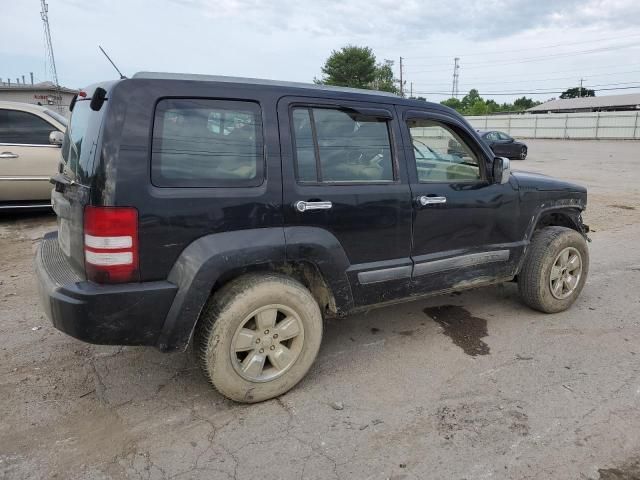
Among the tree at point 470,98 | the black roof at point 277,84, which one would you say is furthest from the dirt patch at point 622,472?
the tree at point 470,98

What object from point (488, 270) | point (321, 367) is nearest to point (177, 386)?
point (321, 367)

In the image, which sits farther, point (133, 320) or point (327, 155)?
point (327, 155)

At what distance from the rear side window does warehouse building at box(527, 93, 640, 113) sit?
64.7 metres

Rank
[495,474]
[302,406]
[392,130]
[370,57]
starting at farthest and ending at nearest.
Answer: [370,57] → [392,130] → [302,406] → [495,474]

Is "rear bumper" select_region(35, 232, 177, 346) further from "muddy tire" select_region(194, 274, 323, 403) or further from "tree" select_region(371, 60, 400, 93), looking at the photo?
"tree" select_region(371, 60, 400, 93)

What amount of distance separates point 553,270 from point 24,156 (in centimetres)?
714

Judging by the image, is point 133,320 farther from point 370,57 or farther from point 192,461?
point 370,57

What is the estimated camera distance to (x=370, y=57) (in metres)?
63.2

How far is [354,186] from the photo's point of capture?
10.4 feet

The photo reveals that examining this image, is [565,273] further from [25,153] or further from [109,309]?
[25,153]

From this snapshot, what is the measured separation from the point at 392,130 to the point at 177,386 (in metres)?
2.23

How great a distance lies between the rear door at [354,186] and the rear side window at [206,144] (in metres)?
0.20

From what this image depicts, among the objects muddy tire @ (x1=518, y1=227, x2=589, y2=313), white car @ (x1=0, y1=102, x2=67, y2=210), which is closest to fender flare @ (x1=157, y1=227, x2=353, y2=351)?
muddy tire @ (x1=518, y1=227, x2=589, y2=313)

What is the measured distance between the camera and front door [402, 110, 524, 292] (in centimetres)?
351
